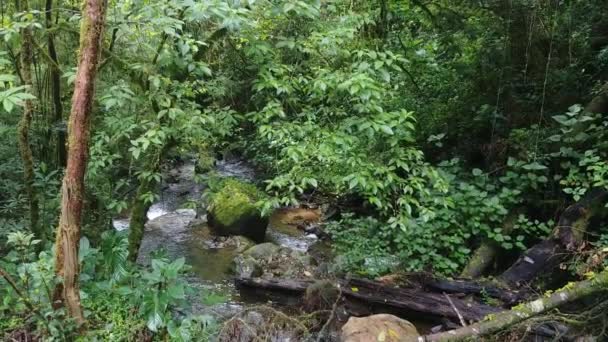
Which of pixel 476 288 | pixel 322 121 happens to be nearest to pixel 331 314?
pixel 476 288

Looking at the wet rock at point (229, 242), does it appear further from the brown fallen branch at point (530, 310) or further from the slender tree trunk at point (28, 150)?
the brown fallen branch at point (530, 310)

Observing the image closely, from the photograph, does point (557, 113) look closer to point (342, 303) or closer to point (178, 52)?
point (342, 303)

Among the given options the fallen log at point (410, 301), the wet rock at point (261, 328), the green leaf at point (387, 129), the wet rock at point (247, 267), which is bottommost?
the wet rock at point (247, 267)

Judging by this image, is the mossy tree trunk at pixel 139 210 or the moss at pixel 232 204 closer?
the mossy tree trunk at pixel 139 210

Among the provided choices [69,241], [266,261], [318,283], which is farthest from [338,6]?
[266,261]

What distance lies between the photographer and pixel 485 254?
6.08 metres

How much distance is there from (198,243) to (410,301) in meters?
4.57

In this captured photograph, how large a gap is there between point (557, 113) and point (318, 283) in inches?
158

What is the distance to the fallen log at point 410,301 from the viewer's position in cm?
511

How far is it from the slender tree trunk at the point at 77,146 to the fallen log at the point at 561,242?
184 inches

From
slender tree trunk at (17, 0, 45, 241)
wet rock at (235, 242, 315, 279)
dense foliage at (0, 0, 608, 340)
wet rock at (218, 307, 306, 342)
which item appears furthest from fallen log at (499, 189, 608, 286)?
slender tree trunk at (17, 0, 45, 241)

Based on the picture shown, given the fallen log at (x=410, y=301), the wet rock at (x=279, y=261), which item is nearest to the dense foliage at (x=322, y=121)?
the fallen log at (x=410, y=301)

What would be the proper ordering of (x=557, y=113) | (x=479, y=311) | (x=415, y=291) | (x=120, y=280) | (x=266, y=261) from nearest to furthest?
(x=120, y=280)
(x=479, y=311)
(x=415, y=291)
(x=557, y=113)
(x=266, y=261)

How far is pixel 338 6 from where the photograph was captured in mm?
Result: 5273
